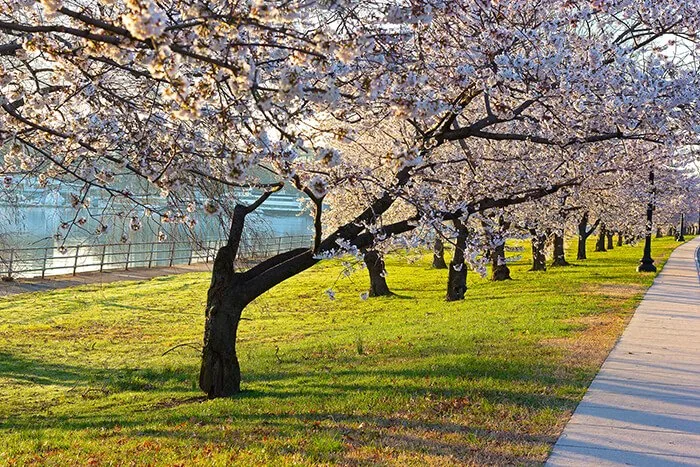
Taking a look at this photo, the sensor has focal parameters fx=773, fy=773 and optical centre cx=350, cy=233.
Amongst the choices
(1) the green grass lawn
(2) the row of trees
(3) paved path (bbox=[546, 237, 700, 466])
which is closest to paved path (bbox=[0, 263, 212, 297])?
(1) the green grass lawn

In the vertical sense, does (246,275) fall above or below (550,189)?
below

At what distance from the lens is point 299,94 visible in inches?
158

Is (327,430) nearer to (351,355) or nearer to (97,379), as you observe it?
(351,355)

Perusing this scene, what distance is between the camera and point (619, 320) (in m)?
14.8

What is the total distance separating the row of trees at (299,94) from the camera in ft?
14.9

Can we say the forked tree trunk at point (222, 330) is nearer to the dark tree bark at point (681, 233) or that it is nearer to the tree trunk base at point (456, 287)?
the tree trunk base at point (456, 287)

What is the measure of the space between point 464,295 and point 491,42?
1612 cm

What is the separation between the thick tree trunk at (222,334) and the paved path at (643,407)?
14.3ft

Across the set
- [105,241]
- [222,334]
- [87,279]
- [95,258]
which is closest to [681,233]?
[95,258]

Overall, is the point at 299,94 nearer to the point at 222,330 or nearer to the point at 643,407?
the point at 643,407

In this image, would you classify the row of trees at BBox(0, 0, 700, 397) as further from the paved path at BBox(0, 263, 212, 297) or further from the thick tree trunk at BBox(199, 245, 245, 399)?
the paved path at BBox(0, 263, 212, 297)

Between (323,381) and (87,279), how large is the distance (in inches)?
914

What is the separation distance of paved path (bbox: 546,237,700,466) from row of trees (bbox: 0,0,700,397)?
2.14m

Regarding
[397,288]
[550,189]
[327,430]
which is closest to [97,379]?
[327,430]
